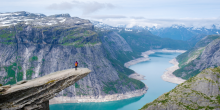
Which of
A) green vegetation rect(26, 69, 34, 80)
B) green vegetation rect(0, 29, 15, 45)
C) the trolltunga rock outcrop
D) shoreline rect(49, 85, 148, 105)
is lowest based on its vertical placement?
shoreline rect(49, 85, 148, 105)

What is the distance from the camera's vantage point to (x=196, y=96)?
1154 inches

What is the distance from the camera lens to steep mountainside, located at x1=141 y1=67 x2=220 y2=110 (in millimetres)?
28266

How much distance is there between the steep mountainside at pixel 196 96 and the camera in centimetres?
2827

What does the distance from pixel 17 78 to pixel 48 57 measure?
78.5 feet

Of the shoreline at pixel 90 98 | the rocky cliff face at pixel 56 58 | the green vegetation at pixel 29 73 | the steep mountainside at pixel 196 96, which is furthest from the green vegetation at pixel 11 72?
the steep mountainside at pixel 196 96

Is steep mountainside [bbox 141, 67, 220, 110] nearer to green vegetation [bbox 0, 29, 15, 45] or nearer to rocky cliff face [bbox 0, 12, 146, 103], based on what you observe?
rocky cliff face [bbox 0, 12, 146, 103]

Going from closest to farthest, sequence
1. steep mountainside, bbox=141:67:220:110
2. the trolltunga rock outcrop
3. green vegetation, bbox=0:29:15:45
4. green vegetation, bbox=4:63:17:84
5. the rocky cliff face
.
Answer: the trolltunga rock outcrop, steep mountainside, bbox=141:67:220:110, green vegetation, bbox=4:63:17:84, the rocky cliff face, green vegetation, bbox=0:29:15:45

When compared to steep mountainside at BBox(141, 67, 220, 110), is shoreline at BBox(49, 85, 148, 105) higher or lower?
lower

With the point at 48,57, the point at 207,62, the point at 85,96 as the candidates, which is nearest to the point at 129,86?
the point at 85,96

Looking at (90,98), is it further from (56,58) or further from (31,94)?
(31,94)

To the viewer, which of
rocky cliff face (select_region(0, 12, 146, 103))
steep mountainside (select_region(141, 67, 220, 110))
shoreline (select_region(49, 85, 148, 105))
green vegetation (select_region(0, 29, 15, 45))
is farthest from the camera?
green vegetation (select_region(0, 29, 15, 45))

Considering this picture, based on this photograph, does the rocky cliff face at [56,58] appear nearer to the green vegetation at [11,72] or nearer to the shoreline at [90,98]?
the green vegetation at [11,72]

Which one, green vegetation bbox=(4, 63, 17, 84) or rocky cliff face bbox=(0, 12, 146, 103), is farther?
rocky cliff face bbox=(0, 12, 146, 103)

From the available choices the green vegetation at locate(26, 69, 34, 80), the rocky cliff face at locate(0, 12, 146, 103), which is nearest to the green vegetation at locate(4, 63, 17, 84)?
Answer: the rocky cliff face at locate(0, 12, 146, 103)
